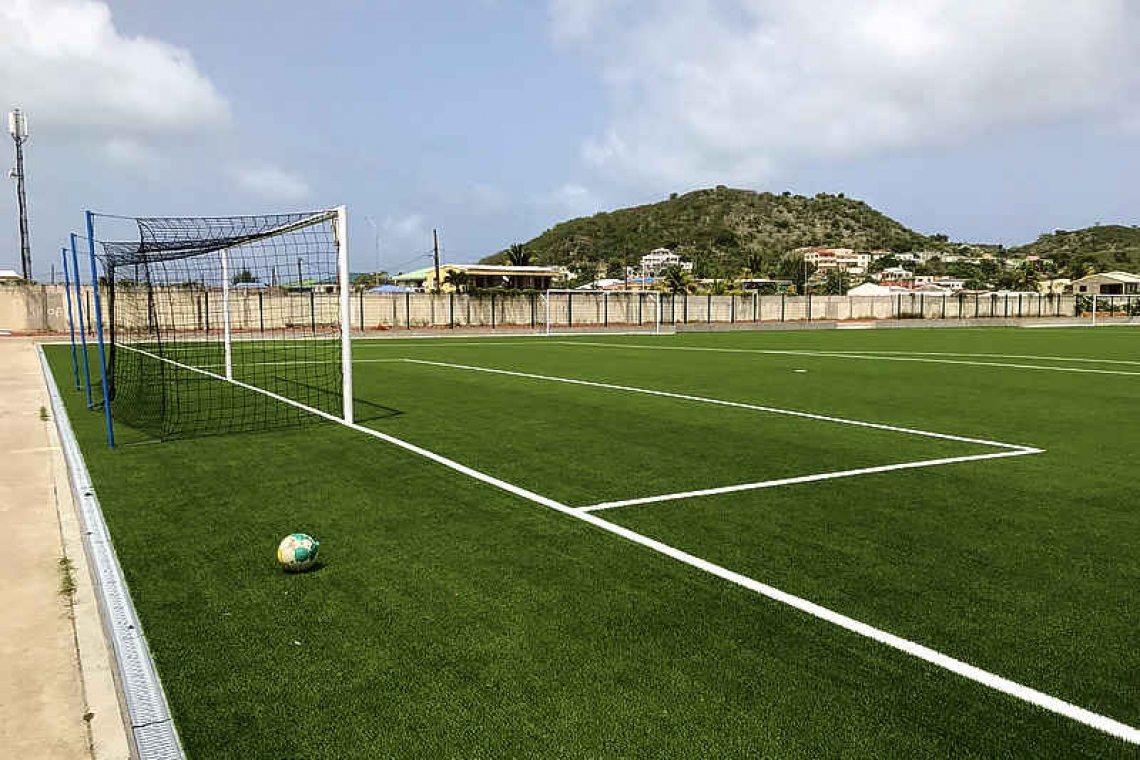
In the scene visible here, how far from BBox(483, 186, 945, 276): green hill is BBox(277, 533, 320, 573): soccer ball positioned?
459 feet

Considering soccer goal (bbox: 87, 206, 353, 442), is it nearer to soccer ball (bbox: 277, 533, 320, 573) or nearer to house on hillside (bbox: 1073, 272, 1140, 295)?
soccer ball (bbox: 277, 533, 320, 573)

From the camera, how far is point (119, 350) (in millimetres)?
24656

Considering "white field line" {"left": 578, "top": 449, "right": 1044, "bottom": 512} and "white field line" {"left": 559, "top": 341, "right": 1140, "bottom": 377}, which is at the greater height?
"white field line" {"left": 559, "top": 341, "right": 1140, "bottom": 377}

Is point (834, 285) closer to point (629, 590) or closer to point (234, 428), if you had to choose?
point (234, 428)

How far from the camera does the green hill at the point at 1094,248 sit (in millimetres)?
141625

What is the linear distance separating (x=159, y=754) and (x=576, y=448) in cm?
605

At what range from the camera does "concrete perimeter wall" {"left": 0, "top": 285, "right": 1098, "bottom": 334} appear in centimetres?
3588

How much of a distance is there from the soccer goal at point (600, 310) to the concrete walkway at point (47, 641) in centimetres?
4083

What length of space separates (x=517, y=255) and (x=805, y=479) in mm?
84626

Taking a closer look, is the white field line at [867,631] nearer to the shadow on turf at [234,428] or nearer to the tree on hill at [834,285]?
the shadow on turf at [234,428]

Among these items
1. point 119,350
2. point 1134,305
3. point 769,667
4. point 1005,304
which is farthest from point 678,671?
point 1134,305

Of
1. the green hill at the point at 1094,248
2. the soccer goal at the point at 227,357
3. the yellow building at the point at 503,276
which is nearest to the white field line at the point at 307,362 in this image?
the soccer goal at the point at 227,357

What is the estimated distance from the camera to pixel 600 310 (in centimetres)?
5069

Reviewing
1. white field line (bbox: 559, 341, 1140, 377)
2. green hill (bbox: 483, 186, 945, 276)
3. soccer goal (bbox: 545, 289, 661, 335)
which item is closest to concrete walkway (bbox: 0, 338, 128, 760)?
white field line (bbox: 559, 341, 1140, 377)
